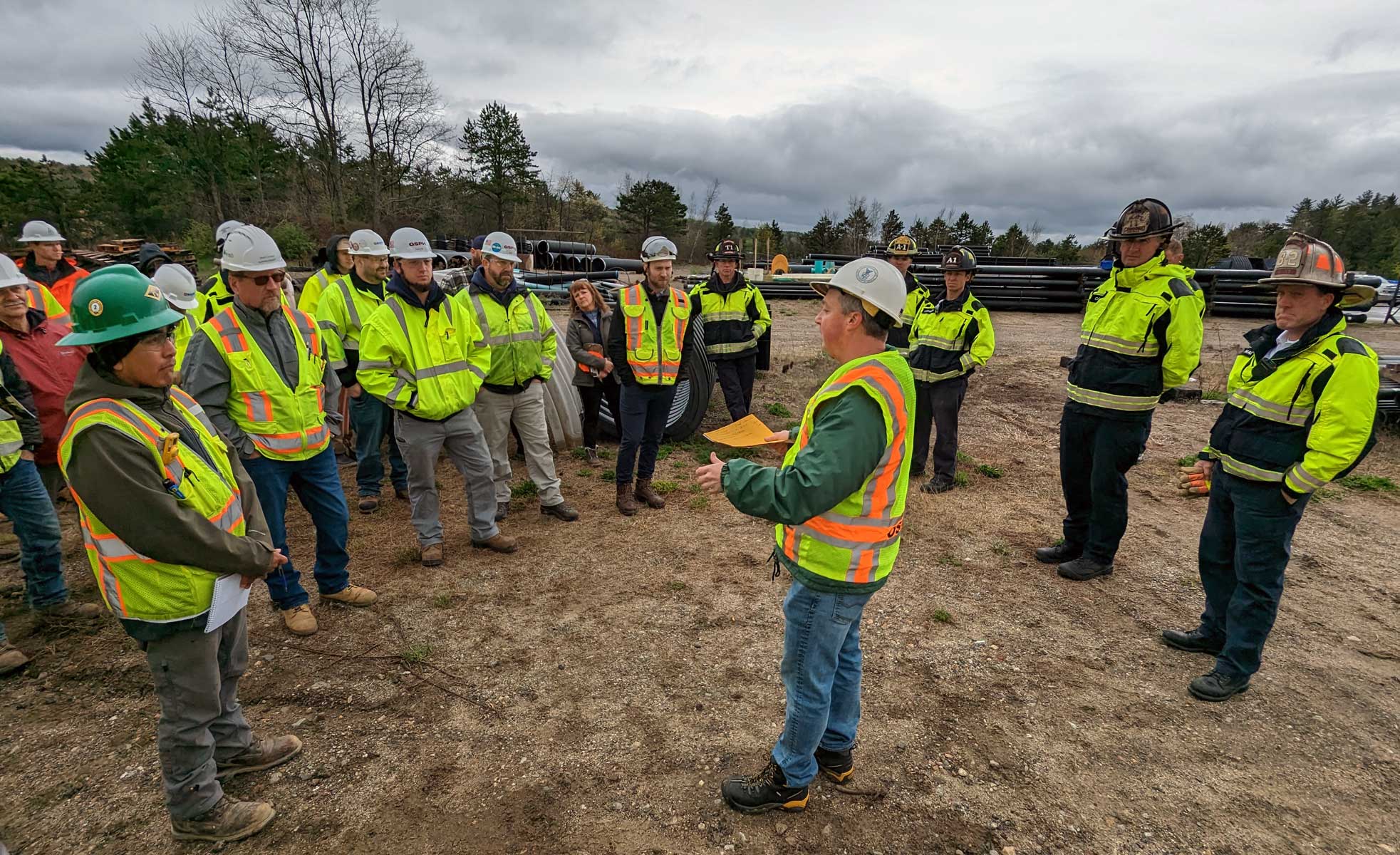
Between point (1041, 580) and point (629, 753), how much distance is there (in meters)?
3.12

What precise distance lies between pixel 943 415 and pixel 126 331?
5.69m

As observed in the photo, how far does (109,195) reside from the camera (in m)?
22.7

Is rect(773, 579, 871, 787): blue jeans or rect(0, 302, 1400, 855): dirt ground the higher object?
rect(773, 579, 871, 787): blue jeans

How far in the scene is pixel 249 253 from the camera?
128 inches

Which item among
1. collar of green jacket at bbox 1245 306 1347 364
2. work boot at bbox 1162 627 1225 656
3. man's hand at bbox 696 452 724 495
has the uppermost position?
collar of green jacket at bbox 1245 306 1347 364

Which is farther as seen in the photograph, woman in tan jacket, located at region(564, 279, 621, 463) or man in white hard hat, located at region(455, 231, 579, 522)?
woman in tan jacket, located at region(564, 279, 621, 463)

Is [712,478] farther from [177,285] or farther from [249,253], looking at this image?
[177,285]

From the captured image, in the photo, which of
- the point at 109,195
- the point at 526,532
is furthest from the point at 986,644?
the point at 109,195

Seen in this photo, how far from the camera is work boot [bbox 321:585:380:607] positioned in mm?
3941

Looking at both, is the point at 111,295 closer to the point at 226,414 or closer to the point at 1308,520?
the point at 226,414

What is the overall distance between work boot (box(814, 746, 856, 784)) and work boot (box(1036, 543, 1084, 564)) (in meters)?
2.78

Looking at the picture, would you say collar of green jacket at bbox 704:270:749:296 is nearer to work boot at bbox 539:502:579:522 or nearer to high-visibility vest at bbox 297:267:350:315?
work boot at bbox 539:502:579:522

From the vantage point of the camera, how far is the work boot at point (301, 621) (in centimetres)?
366

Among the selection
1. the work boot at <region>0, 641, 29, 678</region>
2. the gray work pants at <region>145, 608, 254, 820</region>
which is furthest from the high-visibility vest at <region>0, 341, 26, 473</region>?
the gray work pants at <region>145, 608, 254, 820</region>
